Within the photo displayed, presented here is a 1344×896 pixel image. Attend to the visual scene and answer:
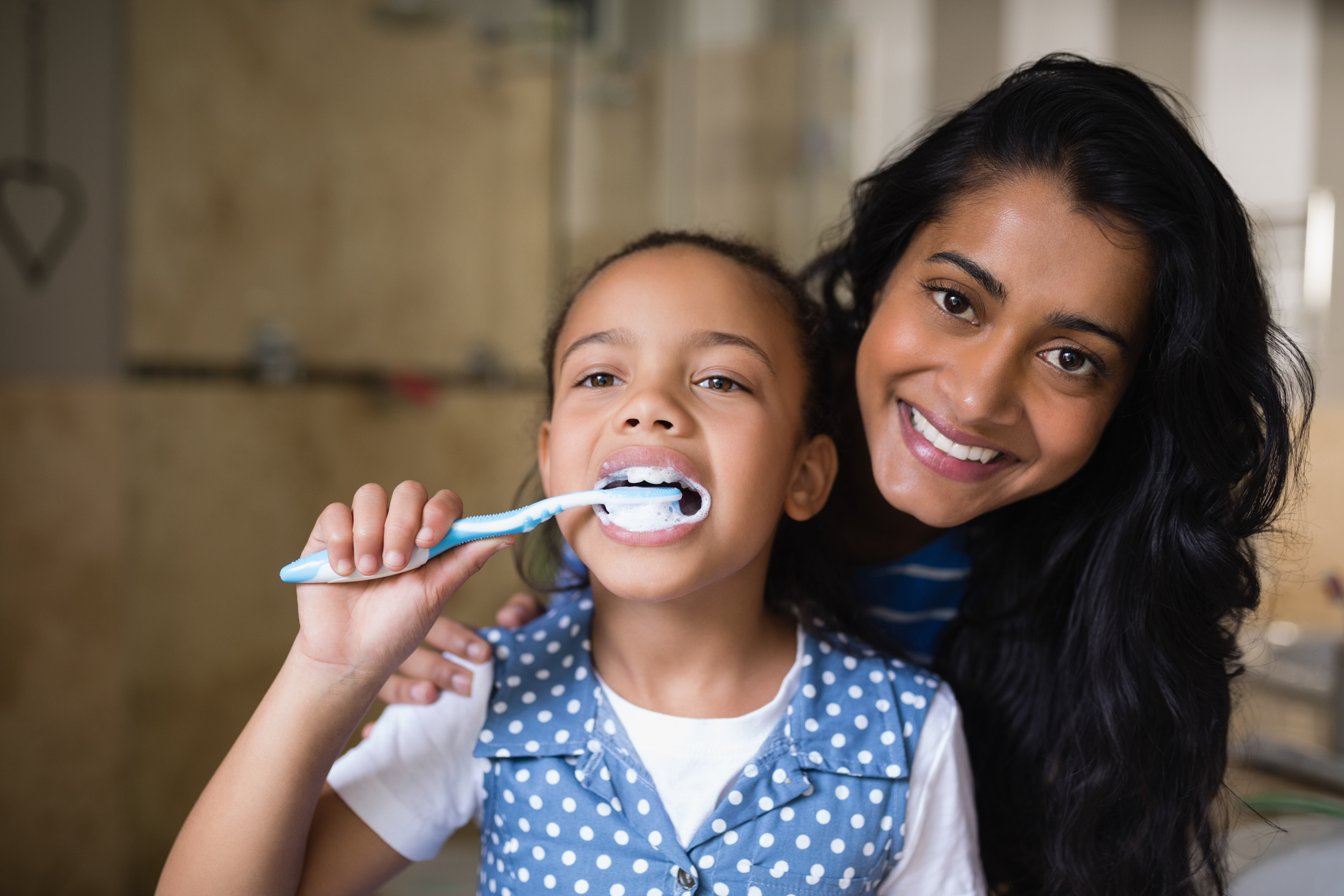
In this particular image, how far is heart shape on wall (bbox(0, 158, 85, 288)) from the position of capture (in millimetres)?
1462

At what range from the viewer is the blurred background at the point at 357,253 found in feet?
4.94

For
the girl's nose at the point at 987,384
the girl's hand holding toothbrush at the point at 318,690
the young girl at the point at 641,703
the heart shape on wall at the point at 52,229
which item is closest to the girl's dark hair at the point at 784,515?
the young girl at the point at 641,703

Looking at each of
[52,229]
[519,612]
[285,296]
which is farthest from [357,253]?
[519,612]

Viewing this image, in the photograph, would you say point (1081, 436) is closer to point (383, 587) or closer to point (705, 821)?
point (705, 821)

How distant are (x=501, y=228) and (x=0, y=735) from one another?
1.39 metres

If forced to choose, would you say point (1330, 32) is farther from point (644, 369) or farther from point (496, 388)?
point (644, 369)

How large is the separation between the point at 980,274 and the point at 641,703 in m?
0.41

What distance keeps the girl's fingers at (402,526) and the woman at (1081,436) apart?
0.59 ft

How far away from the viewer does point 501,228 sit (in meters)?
2.38

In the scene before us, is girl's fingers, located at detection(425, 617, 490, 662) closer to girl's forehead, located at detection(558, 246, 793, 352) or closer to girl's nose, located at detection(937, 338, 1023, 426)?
girl's forehead, located at detection(558, 246, 793, 352)

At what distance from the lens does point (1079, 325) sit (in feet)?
2.50

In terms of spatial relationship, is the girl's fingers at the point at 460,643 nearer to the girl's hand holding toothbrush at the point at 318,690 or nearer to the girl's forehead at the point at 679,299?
the girl's hand holding toothbrush at the point at 318,690

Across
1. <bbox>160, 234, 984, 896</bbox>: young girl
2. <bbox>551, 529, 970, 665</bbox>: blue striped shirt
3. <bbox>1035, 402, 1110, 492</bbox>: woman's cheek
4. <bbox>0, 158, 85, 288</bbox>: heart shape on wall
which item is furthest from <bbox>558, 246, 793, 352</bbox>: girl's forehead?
<bbox>0, 158, 85, 288</bbox>: heart shape on wall

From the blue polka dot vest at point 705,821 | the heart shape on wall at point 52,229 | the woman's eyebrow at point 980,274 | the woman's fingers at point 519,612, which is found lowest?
the blue polka dot vest at point 705,821
